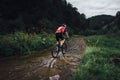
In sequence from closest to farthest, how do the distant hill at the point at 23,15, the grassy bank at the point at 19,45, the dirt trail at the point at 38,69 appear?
the dirt trail at the point at 38,69, the grassy bank at the point at 19,45, the distant hill at the point at 23,15

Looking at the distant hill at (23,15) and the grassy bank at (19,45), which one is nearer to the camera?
the grassy bank at (19,45)

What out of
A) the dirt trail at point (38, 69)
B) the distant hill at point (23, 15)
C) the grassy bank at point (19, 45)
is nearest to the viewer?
the dirt trail at point (38, 69)

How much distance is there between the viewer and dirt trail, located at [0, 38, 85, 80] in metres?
9.93

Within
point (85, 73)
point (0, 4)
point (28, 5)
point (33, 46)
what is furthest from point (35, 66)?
point (28, 5)

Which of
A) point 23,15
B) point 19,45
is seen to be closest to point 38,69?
point 19,45

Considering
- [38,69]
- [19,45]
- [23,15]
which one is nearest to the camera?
[38,69]

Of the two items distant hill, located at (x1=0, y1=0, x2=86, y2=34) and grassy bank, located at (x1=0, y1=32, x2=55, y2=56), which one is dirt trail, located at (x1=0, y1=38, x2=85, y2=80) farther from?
distant hill, located at (x1=0, y1=0, x2=86, y2=34)

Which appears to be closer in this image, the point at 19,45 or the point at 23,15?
the point at 19,45

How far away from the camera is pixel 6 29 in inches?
854

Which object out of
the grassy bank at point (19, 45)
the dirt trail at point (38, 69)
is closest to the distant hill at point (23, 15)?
the grassy bank at point (19, 45)

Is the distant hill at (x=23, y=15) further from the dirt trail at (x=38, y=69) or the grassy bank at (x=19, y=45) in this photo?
the dirt trail at (x=38, y=69)

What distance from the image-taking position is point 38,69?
11234mm

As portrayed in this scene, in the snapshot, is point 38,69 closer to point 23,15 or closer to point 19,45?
point 19,45

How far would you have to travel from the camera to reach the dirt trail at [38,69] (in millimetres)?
9930
